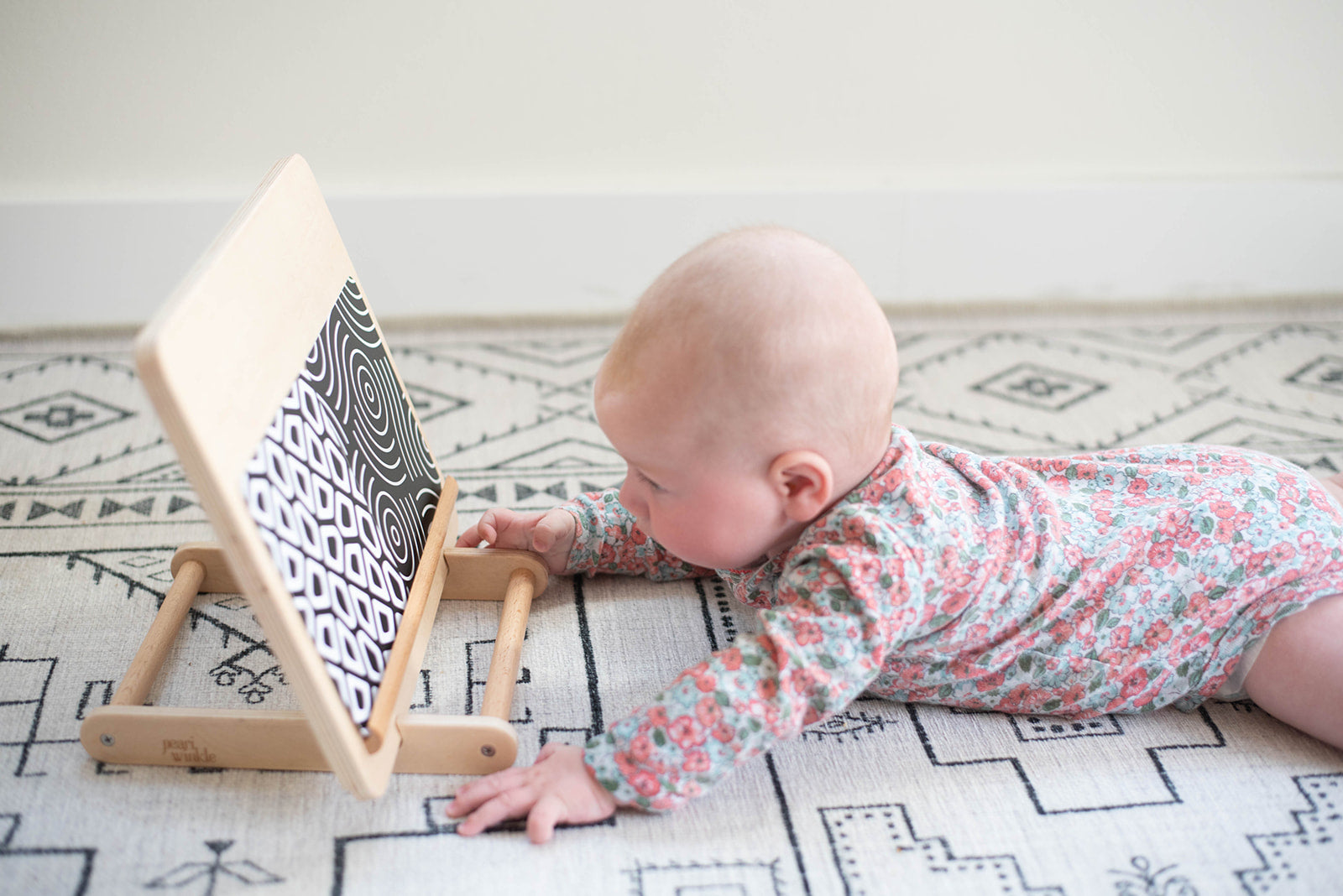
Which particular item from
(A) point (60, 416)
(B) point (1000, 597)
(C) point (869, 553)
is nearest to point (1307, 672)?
(B) point (1000, 597)

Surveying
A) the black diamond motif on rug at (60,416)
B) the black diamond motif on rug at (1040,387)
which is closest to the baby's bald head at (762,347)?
the black diamond motif on rug at (1040,387)

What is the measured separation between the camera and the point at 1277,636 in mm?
822

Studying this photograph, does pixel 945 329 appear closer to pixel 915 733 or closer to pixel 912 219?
pixel 912 219

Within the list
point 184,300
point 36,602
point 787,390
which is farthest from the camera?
point 36,602

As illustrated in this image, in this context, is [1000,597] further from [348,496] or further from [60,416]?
[60,416]

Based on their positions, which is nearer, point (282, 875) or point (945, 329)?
point (282, 875)

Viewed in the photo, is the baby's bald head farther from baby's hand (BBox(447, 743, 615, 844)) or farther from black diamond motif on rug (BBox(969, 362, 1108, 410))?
black diamond motif on rug (BBox(969, 362, 1108, 410))

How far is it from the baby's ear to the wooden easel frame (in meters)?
0.24

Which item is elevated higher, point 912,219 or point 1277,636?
point 912,219

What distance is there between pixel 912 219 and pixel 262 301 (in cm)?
110

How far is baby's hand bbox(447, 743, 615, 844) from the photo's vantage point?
0.71 meters

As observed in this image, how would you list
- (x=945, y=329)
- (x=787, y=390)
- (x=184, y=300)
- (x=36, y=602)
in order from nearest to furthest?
(x=184, y=300) → (x=787, y=390) → (x=36, y=602) → (x=945, y=329)

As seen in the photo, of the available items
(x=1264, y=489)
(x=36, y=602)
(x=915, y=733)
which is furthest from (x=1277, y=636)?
(x=36, y=602)

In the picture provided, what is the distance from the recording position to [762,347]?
695 millimetres
